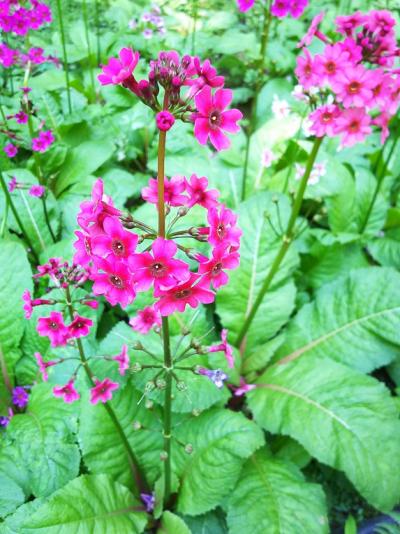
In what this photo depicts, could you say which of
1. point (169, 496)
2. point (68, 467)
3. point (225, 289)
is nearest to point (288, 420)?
point (169, 496)

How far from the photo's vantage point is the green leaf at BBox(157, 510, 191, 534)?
2388 millimetres

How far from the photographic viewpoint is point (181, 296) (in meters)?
1.60

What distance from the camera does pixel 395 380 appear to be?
3.32m

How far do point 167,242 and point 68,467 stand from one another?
5.44 feet

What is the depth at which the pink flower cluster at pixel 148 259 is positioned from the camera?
151 cm

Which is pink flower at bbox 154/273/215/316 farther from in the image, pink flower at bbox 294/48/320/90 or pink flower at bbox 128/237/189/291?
pink flower at bbox 294/48/320/90

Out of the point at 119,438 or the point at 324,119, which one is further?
the point at 119,438

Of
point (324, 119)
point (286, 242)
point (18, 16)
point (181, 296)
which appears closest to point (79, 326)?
point (181, 296)

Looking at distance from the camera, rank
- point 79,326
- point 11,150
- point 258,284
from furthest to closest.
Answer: point 11,150 < point 258,284 < point 79,326

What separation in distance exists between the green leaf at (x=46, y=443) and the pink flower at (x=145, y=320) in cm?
93

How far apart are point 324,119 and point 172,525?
2265 millimetres

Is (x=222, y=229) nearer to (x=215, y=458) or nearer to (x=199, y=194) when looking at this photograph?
(x=199, y=194)

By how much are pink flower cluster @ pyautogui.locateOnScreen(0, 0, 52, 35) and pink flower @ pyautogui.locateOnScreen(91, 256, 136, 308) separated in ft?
7.59

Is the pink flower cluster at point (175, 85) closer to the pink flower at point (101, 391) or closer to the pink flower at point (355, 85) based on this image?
the pink flower at point (355, 85)
